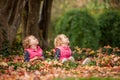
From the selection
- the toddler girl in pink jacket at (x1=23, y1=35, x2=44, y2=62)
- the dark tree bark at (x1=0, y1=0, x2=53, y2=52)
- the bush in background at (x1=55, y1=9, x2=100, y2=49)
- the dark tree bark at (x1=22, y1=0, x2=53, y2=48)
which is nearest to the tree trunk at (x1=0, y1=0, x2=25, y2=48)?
the dark tree bark at (x1=0, y1=0, x2=53, y2=52)

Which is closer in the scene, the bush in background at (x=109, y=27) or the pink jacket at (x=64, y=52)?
the pink jacket at (x=64, y=52)

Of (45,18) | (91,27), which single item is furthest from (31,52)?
(91,27)

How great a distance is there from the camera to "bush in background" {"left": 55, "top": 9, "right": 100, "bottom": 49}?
2034cm

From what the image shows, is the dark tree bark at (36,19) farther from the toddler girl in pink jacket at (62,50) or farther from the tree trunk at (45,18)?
the toddler girl in pink jacket at (62,50)

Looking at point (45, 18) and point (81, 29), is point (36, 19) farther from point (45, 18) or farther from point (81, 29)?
point (81, 29)

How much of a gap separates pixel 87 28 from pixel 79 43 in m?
0.75

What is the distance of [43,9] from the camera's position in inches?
736

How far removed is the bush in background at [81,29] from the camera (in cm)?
2034

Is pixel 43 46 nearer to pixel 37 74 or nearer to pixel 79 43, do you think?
pixel 79 43

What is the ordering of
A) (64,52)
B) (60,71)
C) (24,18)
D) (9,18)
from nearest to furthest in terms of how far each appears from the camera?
(60,71)
(64,52)
(9,18)
(24,18)

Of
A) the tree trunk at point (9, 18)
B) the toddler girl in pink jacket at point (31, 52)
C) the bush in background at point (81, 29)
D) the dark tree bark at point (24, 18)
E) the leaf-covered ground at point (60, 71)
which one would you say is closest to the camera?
the leaf-covered ground at point (60, 71)

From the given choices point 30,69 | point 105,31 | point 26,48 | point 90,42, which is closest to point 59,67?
point 30,69

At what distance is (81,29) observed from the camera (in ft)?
66.9

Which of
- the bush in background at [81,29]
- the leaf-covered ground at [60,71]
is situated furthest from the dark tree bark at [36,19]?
the leaf-covered ground at [60,71]
